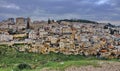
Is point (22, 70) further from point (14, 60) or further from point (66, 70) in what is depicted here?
point (14, 60)

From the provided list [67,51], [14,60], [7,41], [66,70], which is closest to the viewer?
[66,70]

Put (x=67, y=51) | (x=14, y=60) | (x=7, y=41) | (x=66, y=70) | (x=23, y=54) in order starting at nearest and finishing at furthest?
(x=66, y=70) < (x=14, y=60) < (x=23, y=54) < (x=67, y=51) < (x=7, y=41)

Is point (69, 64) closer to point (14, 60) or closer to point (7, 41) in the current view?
point (14, 60)

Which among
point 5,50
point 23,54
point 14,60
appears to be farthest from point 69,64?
point 5,50

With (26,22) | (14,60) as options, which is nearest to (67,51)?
(14,60)

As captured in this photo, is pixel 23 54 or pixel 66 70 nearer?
pixel 66 70

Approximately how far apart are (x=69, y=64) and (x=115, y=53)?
1463 cm

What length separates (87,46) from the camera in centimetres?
3506

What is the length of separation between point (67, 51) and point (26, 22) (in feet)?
95.1

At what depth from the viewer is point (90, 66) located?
17344 mm

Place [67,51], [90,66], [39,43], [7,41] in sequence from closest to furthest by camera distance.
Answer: [90,66] → [67,51] → [39,43] → [7,41]

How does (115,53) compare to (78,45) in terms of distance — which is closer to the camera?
(115,53)

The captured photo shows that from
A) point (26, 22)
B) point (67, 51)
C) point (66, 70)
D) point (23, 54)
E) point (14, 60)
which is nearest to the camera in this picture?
point (66, 70)

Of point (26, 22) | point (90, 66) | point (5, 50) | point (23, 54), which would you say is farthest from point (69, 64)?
point (26, 22)
